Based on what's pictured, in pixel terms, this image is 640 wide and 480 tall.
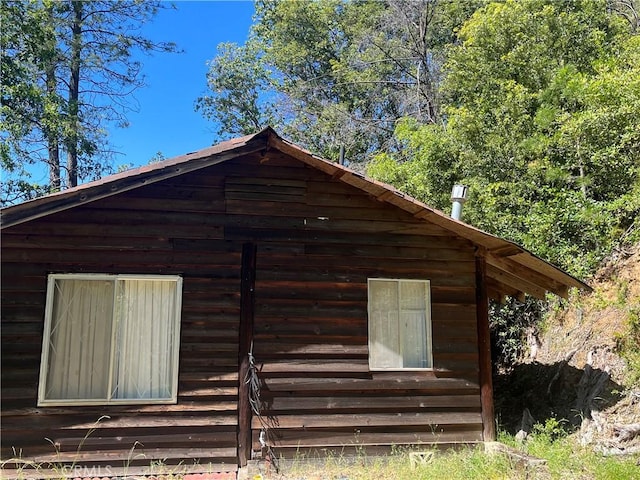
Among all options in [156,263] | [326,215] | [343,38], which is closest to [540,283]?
[326,215]

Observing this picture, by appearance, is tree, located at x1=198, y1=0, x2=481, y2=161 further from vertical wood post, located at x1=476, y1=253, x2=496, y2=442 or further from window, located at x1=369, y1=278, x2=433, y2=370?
window, located at x1=369, y1=278, x2=433, y2=370

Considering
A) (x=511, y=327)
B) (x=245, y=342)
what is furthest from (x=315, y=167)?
(x=511, y=327)

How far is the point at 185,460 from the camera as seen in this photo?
22.0 feet

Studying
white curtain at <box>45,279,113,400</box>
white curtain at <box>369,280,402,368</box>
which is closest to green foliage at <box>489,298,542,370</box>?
white curtain at <box>369,280,402,368</box>

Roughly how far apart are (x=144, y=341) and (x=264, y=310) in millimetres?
1561

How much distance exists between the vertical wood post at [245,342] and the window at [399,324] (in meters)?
1.69

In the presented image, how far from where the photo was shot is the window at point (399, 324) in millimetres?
7508

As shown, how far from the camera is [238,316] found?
7.10 meters

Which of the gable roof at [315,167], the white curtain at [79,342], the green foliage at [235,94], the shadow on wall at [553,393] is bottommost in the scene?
the shadow on wall at [553,393]

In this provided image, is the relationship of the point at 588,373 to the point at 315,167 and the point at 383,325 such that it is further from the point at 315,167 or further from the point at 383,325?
the point at 315,167

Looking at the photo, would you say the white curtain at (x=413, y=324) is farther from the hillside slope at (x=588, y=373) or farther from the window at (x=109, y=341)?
the window at (x=109, y=341)

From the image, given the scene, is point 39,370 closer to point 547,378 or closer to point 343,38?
point 547,378

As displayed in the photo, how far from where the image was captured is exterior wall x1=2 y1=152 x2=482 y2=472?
6.55 metres

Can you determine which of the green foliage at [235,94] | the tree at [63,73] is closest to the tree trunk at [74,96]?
the tree at [63,73]
